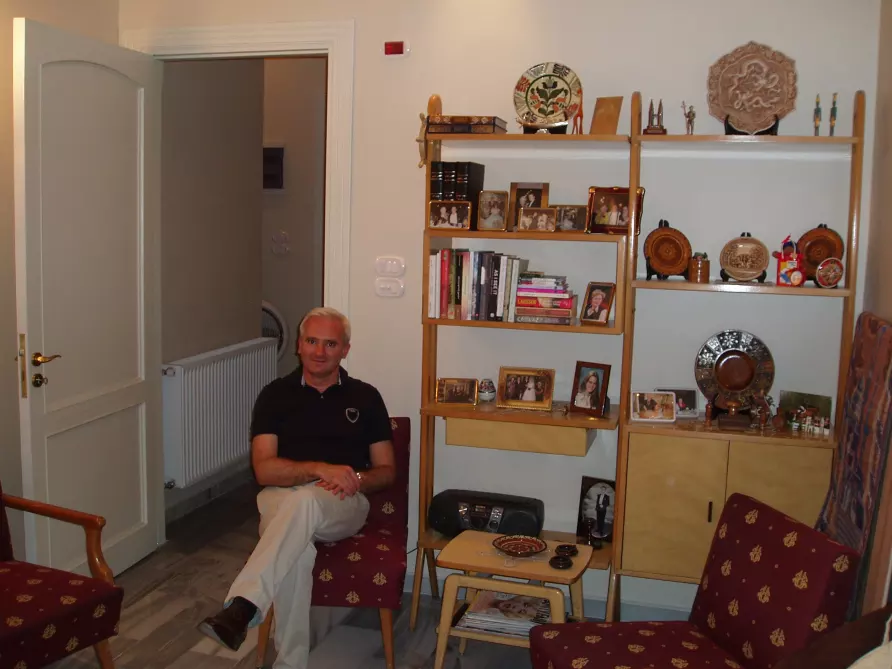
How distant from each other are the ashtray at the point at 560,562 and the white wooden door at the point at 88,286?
5.73 ft

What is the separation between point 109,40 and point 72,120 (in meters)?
0.65

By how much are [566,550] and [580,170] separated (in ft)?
4.48

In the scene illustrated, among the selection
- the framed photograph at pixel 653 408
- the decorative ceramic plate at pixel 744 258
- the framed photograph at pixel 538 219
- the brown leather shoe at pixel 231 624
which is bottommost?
the brown leather shoe at pixel 231 624

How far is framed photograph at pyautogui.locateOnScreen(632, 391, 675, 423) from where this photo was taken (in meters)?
3.06

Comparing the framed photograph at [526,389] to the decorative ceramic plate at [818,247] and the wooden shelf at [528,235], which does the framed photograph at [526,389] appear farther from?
the decorative ceramic plate at [818,247]

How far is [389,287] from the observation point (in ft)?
11.3

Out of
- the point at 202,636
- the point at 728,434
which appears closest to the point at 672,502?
the point at 728,434

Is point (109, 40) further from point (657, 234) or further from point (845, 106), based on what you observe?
point (845, 106)

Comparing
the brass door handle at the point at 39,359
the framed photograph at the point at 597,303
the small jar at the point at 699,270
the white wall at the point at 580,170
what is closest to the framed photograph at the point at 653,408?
the white wall at the point at 580,170

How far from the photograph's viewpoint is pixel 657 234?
3.07 m

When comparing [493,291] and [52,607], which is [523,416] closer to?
[493,291]

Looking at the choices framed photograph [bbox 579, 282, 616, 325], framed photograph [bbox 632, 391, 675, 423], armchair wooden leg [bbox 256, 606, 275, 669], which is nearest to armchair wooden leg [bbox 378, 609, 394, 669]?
armchair wooden leg [bbox 256, 606, 275, 669]

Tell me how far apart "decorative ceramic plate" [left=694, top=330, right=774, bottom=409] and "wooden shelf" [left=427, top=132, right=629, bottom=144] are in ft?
2.66

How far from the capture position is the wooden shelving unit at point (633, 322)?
2.86 meters
